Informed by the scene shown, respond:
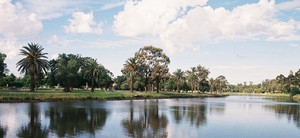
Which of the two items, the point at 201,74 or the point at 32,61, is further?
the point at 201,74

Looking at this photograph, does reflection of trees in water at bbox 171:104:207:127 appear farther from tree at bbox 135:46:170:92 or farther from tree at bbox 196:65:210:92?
tree at bbox 196:65:210:92

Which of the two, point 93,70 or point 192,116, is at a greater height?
point 93,70

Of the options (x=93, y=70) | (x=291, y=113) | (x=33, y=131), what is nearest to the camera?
(x=33, y=131)

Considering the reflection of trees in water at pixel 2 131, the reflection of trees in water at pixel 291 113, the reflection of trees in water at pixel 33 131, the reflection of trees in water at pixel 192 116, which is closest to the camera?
the reflection of trees in water at pixel 2 131

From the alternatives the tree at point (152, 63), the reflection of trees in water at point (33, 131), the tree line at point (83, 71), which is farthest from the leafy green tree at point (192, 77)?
the reflection of trees in water at point (33, 131)

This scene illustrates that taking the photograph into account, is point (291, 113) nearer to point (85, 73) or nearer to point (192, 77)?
point (85, 73)

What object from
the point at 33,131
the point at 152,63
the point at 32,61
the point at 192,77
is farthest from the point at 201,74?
the point at 33,131

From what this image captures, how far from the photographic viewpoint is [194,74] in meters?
191

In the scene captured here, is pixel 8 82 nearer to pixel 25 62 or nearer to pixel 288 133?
pixel 25 62

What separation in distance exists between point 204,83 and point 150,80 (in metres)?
64.9

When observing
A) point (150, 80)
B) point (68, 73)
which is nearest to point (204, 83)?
point (150, 80)

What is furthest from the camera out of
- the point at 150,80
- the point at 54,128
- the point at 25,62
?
the point at 150,80

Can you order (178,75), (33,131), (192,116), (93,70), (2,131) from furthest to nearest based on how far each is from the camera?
1. (178,75)
2. (93,70)
3. (192,116)
4. (33,131)
5. (2,131)

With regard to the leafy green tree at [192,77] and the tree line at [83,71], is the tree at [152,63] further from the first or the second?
the leafy green tree at [192,77]
